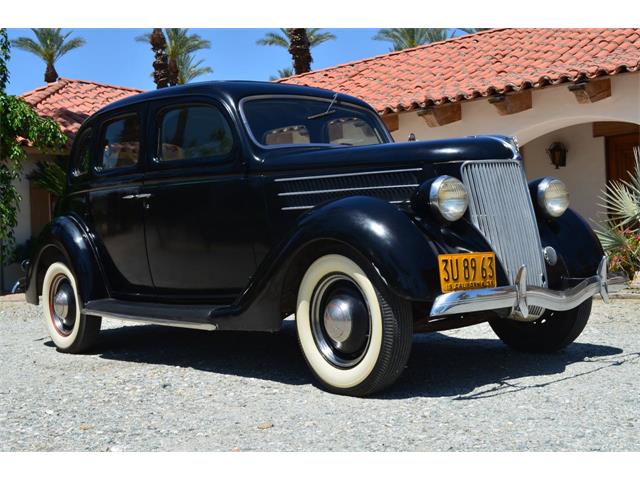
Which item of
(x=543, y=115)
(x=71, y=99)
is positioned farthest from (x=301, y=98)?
(x=71, y=99)

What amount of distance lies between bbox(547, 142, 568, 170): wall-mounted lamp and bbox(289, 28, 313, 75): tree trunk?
1119cm

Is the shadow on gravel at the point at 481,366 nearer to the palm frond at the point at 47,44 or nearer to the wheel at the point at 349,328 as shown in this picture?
the wheel at the point at 349,328

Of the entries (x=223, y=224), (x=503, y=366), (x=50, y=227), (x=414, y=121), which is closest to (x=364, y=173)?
(x=223, y=224)

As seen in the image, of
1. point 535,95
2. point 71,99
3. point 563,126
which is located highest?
point 71,99

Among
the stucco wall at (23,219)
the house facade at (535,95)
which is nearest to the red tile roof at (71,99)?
the stucco wall at (23,219)

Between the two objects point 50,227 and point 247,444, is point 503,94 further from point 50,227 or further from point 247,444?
point 247,444

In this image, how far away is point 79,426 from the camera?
3732 mm

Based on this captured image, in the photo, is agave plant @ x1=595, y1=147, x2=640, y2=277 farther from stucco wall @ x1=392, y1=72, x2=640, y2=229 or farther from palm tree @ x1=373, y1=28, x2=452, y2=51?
palm tree @ x1=373, y1=28, x2=452, y2=51

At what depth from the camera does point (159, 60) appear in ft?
74.2

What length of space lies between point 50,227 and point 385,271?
3.22 m

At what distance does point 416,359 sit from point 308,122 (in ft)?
5.65

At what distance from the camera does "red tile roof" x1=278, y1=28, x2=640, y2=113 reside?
1084 cm

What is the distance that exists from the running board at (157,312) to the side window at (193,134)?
98cm

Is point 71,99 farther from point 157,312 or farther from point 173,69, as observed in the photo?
point 157,312
